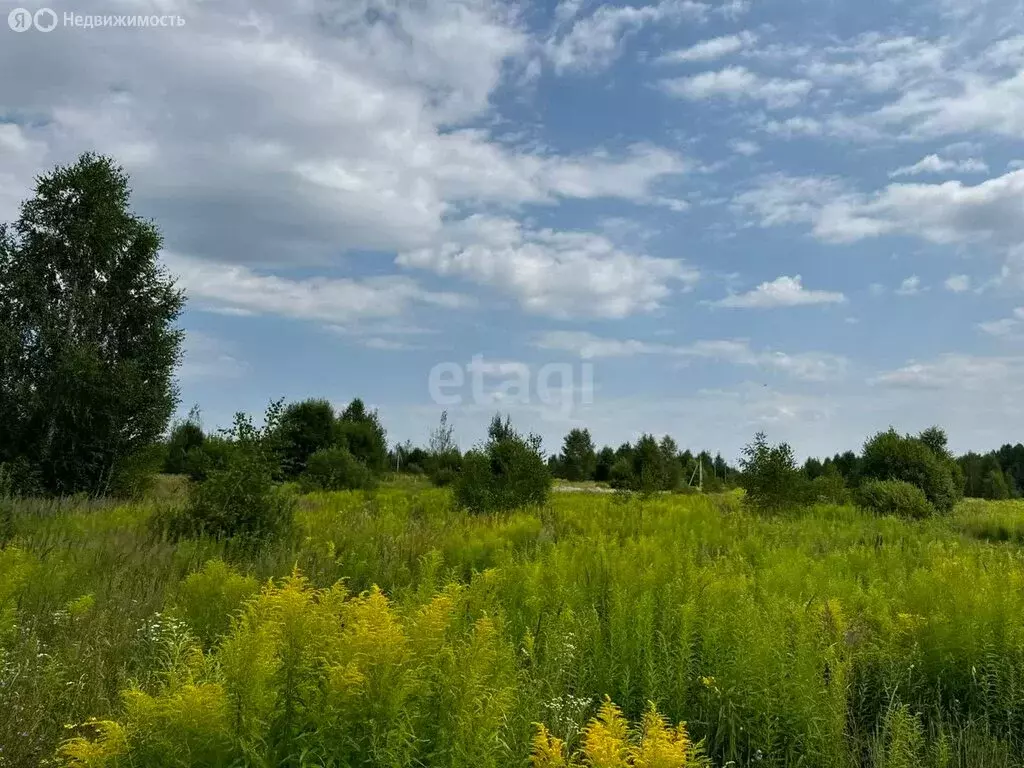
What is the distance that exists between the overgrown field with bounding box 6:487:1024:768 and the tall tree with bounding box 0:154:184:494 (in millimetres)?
12847

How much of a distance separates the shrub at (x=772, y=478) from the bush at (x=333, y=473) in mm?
13549

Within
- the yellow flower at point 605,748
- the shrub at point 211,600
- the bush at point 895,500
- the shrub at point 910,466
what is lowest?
the shrub at point 211,600

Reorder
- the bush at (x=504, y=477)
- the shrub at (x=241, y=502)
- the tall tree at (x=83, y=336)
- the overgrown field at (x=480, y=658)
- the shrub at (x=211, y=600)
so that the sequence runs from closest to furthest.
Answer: the overgrown field at (x=480, y=658)
the shrub at (x=211, y=600)
the shrub at (x=241, y=502)
the bush at (x=504, y=477)
the tall tree at (x=83, y=336)

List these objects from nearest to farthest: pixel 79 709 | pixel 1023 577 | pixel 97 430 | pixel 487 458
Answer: pixel 79 709
pixel 1023 577
pixel 487 458
pixel 97 430

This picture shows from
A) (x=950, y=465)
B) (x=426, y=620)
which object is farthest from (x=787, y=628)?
(x=950, y=465)

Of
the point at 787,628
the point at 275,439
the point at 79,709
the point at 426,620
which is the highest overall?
the point at 275,439

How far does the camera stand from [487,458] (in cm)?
1842

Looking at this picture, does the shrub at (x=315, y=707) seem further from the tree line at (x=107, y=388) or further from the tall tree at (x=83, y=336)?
the tall tree at (x=83, y=336)

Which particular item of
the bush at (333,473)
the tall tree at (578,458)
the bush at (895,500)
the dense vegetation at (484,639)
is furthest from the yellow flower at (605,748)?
the tall tree at (578,458)

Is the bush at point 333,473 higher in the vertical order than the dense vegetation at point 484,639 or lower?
higher

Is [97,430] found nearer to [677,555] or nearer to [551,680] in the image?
[677,555]

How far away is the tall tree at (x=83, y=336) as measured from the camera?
19688mm

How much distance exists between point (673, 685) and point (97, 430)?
2018 centimetres

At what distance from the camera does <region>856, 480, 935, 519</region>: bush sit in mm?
18453
